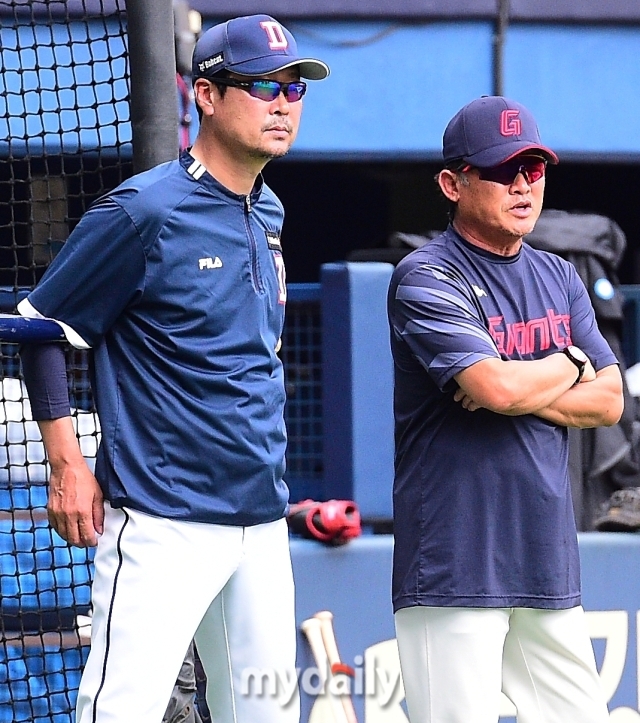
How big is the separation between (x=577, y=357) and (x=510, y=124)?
0.62 meters

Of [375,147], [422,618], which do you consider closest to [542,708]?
[422,618]

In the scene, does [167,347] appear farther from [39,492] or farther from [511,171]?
[39,492]

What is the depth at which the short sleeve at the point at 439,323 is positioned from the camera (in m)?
3.15

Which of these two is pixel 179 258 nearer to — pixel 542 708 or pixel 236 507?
pixel 236 507

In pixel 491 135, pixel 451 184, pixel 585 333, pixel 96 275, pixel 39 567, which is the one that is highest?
pixel 491 135

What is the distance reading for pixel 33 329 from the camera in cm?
294

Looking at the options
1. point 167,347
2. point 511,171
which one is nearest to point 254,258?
point 167,347

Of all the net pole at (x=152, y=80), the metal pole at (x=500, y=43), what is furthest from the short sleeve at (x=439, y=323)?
the metal pole at (x=500, y=43)

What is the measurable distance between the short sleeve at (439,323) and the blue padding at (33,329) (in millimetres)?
862

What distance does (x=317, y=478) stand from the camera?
17.4ft

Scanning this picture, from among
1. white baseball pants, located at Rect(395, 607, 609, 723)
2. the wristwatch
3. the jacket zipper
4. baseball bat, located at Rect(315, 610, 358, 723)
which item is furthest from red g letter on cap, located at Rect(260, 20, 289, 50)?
baseball bat, located at Rect(315, 610, 358, 723)

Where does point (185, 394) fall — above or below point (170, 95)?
below

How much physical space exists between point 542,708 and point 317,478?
2.12 metres

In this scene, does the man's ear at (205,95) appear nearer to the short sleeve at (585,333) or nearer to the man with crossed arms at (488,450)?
the man with crossed arms at (488,450)
